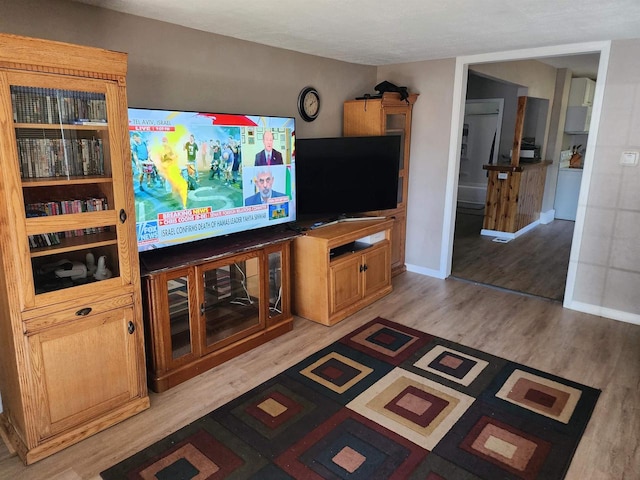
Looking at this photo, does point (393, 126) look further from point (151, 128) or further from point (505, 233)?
point (505, 233)

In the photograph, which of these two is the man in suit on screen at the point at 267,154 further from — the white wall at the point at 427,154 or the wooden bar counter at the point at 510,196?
the wooden bar counter at the point at 510,196

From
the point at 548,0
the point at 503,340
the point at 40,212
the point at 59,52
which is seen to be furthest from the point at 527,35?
the point at 40,212

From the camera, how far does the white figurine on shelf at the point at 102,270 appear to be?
2242 mm

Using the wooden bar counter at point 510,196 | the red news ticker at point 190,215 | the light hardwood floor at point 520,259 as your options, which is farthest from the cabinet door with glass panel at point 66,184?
the wooden bar counter at point 510,196

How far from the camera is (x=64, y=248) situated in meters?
2.10

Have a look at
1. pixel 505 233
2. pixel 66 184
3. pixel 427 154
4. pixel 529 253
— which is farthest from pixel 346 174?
pixel 505 233

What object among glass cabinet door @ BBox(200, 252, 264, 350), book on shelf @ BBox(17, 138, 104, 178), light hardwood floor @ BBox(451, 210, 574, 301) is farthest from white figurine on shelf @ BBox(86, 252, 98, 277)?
light hardwood floor @ BBox(451, 210, 574, 301)

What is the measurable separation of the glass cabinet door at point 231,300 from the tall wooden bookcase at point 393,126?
185cm

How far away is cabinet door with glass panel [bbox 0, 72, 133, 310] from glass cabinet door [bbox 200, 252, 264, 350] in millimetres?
634

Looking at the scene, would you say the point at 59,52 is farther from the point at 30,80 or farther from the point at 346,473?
the point at 346,473

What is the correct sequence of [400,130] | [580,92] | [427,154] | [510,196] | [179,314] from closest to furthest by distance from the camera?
1. [179,314]
2. [400,130]
3. [427,154]
4. [510,196]
5. [580,92]

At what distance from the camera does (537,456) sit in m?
2.15

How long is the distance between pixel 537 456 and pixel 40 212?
265 cm

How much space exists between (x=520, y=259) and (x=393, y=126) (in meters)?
2.40
